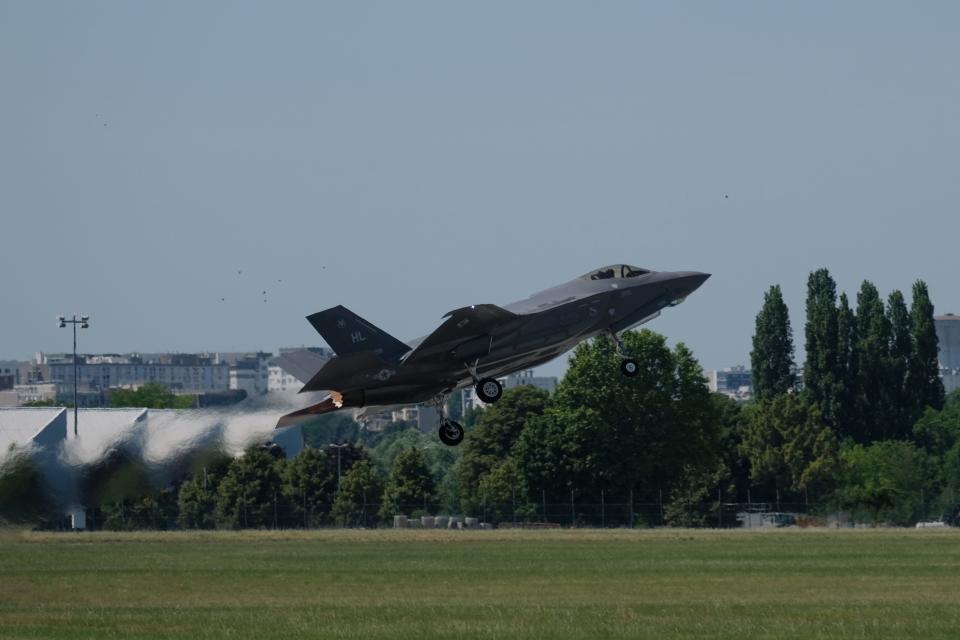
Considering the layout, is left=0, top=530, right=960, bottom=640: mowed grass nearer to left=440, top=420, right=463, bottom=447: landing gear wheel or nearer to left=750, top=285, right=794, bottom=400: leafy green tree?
left=440, top=420, right=463, bottom=447: landing gear wheel

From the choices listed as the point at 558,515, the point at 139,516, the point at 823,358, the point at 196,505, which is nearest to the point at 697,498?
the point at 558,515

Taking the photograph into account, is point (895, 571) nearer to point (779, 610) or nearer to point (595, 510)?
point (779, 610)

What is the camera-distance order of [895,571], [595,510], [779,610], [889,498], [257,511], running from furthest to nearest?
1. [889,498]
2. [595,510]
3. [257,511]
4. [895,571]
5. [779,610]

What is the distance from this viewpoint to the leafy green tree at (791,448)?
414ft

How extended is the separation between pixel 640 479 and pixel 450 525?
1758cm

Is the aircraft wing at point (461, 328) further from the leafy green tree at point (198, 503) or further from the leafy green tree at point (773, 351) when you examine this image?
the leafy green tree at point (773, 351)

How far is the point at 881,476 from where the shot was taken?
4828 inches

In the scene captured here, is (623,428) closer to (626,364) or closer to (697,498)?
(697,498)

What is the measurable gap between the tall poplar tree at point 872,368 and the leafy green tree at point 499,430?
83.2ft

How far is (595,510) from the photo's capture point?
110m

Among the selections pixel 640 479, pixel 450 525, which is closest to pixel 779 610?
pixel 450 525

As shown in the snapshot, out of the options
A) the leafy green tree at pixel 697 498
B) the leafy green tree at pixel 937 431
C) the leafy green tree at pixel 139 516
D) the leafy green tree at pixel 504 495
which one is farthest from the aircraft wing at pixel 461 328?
the leafy green tree at pixel 937 431

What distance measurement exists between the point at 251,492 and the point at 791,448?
138 ft

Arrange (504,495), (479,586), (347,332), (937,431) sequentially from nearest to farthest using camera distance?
1. (347,332)
2. (479,586)
3. (504,495)
4. (937,431)
